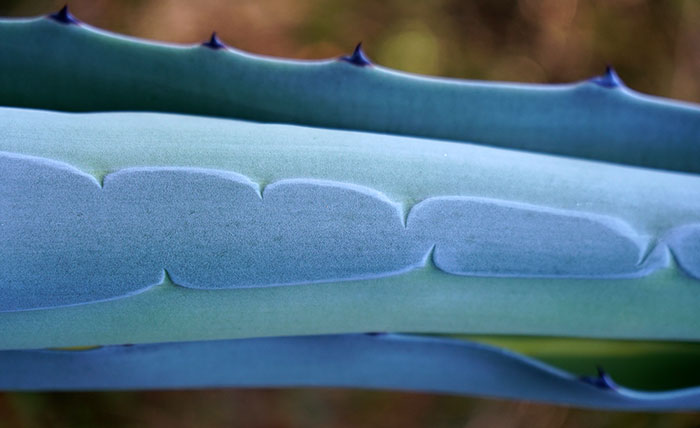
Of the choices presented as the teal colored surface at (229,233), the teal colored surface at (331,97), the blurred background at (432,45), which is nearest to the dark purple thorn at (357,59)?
the teal colored surface at (331,97)

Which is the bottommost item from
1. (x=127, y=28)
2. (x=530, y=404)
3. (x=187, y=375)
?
(x=187, y=375)

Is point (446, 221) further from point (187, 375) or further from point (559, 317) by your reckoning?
point (187, 375)

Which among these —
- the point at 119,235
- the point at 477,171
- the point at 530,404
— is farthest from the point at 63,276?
the point at 530,404

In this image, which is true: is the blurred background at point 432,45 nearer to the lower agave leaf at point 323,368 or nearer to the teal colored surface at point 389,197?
the lower agave leaf at point 323,368

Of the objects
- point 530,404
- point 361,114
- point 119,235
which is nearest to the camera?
point 119,235

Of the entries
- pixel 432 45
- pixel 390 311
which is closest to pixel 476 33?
pixel 432 45

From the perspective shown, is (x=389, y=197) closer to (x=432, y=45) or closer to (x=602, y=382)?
(x=602, y=382)

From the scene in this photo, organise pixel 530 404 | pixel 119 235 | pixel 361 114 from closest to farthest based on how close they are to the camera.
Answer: pixel 119 235
pixel 361 114
pixel 530 404

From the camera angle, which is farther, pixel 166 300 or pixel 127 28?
pixel 127 28
